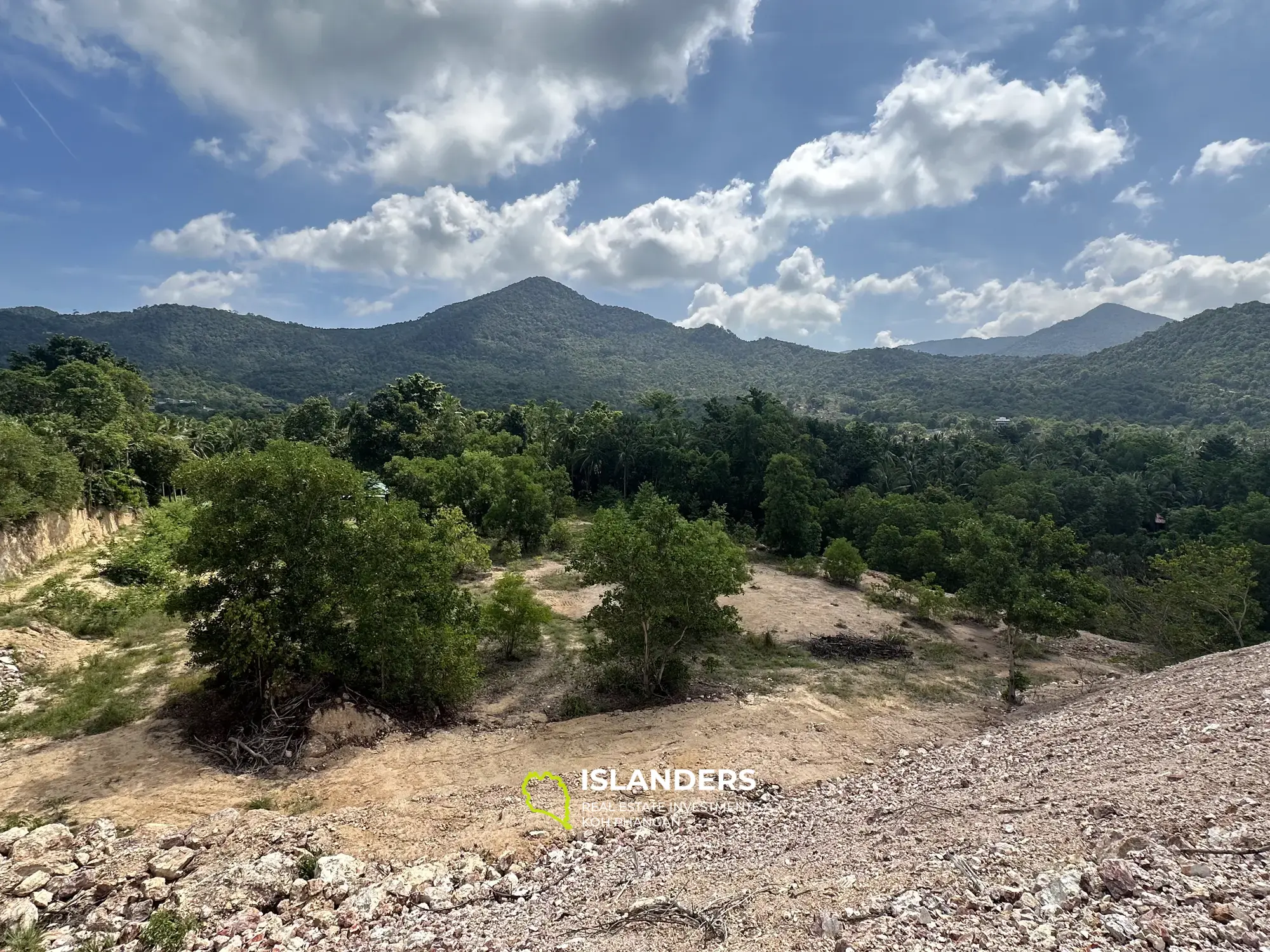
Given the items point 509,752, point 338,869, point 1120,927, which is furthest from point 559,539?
point 1120,927

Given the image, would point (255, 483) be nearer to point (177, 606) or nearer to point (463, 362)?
point (177, 606)

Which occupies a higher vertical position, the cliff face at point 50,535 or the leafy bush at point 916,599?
the cliff face at point 50,535

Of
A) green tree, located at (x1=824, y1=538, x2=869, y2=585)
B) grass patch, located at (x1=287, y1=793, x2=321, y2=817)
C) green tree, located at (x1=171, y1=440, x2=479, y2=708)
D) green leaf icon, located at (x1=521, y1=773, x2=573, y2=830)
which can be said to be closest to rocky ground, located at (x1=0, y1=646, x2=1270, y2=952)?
green leaf icon, located at (x1=521, y1=773, x2=573, y2=830)

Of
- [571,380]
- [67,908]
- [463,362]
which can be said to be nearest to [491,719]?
[67,908]

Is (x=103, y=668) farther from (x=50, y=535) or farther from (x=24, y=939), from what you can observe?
(x=50, y=535)

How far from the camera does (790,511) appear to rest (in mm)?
34312

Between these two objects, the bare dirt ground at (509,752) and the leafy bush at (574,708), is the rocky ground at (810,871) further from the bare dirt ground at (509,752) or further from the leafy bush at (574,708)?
the leafy bush at (574,708)

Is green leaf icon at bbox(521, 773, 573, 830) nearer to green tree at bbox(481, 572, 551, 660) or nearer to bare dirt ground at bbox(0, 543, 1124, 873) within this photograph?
bare dirt ground at bbox(0, 543, 1124, 873)

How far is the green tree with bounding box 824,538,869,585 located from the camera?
93.0 ft

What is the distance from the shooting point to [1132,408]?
106812 millimetres

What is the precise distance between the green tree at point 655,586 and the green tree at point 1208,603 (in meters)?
16.3

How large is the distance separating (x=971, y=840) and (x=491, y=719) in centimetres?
A: 975

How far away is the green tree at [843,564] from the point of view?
2836 cm

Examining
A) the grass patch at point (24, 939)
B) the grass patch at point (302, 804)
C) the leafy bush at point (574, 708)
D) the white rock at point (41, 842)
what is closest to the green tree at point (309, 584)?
the grass patch at point (302, 804)
